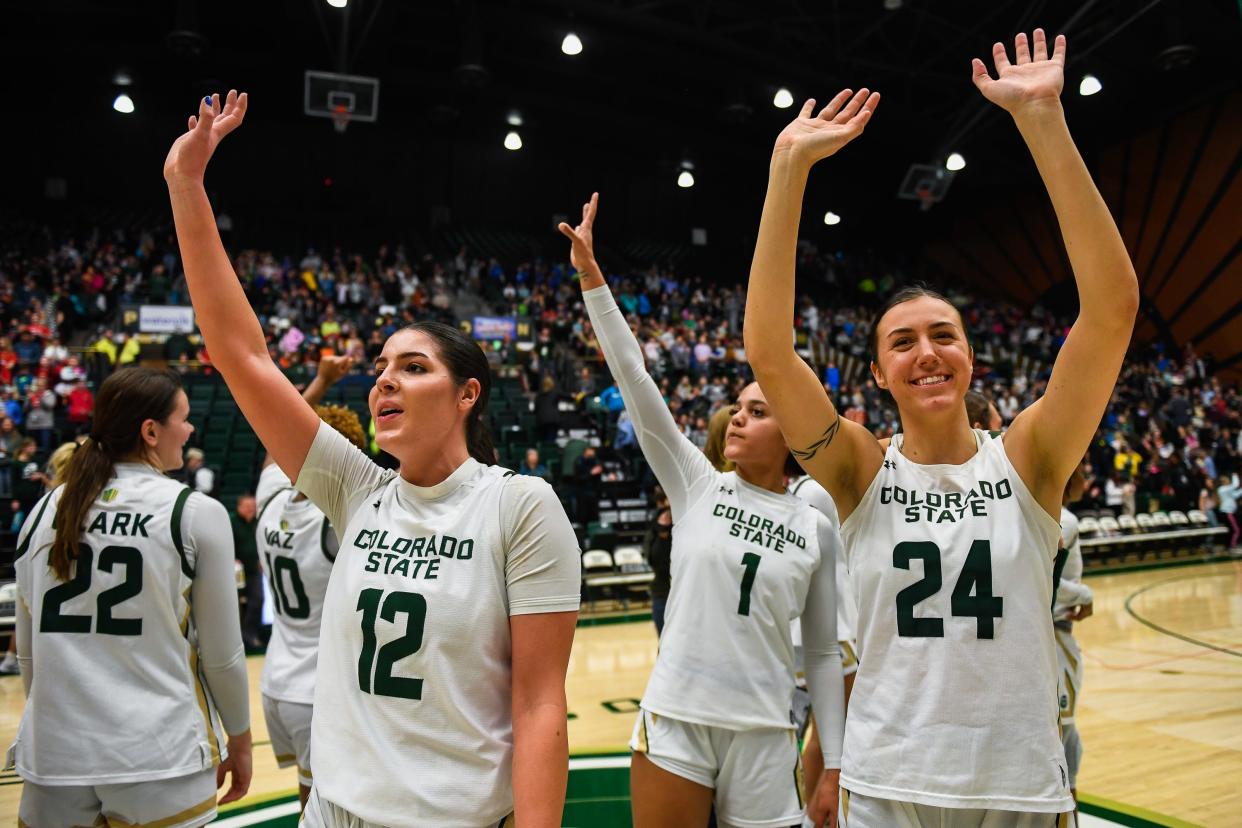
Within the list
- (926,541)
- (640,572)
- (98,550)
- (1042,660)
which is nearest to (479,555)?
(926,541)

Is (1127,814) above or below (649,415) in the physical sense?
below

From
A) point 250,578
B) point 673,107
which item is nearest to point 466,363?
point 250,578

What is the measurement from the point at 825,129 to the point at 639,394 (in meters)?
1.10

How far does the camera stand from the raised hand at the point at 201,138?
169 centimetres

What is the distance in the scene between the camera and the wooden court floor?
4.25 metres

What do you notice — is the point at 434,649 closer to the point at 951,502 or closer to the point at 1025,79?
the point at 951,502

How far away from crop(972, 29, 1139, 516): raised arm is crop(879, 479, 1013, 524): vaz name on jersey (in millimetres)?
86

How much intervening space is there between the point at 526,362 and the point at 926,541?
13754mm

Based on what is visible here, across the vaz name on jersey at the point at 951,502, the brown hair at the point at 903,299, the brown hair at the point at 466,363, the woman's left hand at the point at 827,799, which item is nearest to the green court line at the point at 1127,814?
the woman's left hand at the point at 827,799

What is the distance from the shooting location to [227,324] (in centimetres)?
165

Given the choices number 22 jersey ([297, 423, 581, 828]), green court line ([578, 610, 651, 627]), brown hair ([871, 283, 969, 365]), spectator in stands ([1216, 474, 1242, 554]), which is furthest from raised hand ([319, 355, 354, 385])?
spectator in stands ([1216, 474, 1242, 554])

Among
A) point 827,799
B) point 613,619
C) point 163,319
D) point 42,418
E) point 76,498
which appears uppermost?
point 163,319

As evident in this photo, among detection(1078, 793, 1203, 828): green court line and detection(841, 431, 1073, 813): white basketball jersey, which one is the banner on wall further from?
detection(841, 431, 1073, 813): white basketball jersey

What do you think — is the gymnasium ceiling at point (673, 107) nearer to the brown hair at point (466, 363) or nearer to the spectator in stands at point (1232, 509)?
the spectator in stands at point (1232, 509)
